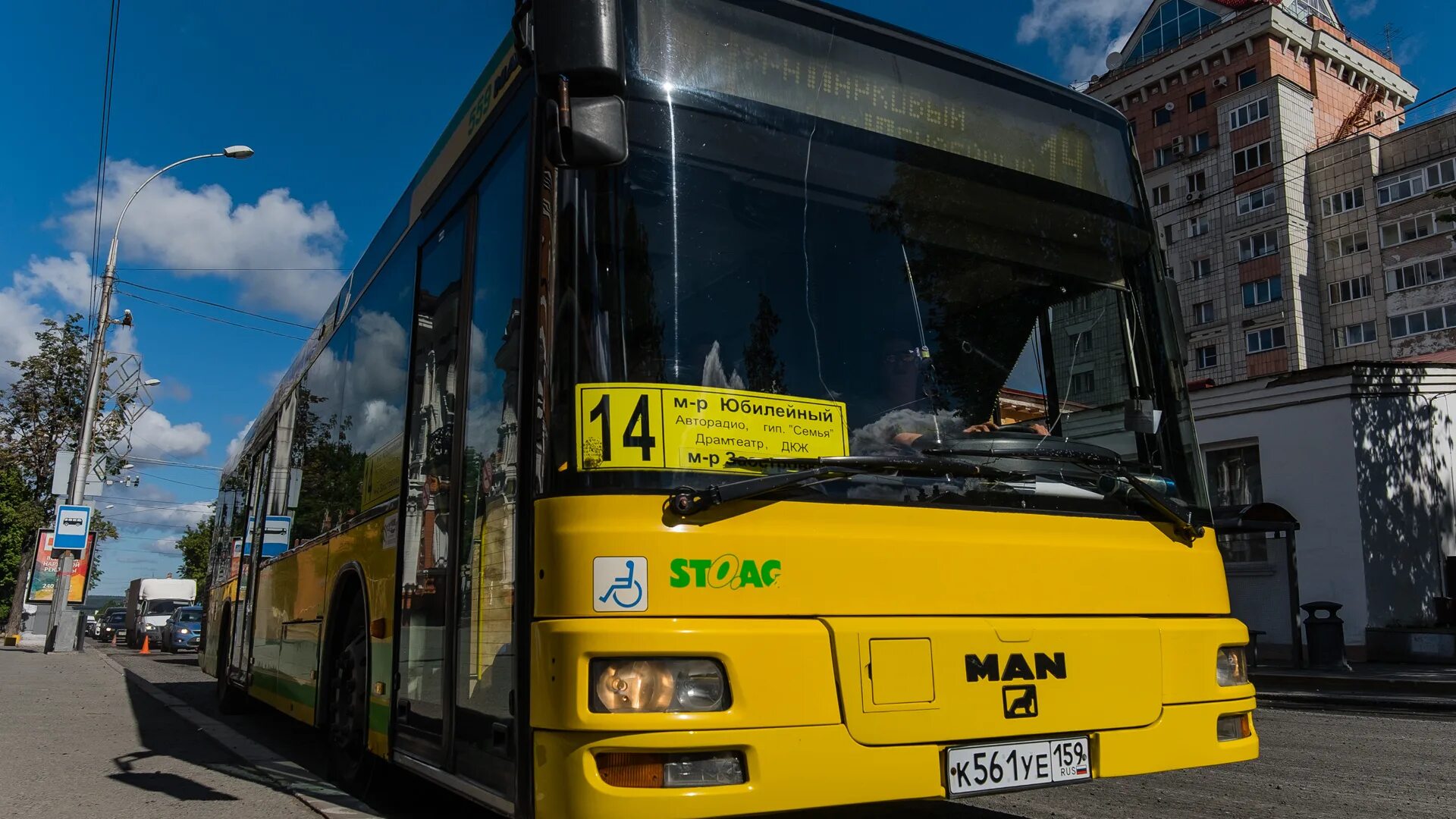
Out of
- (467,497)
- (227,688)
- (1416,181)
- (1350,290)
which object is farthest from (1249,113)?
(467,497)

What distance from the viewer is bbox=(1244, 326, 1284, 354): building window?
49.3m

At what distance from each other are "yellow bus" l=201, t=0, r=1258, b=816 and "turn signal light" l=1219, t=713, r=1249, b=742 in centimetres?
2

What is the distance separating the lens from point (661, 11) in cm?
388

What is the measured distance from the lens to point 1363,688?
1510 cm

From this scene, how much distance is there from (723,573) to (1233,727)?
6.81 ft

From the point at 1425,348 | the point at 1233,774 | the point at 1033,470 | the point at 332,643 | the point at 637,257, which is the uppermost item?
the point at 1425,348

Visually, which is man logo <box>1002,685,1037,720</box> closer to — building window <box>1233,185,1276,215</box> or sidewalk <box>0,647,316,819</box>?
sidewalk <box>0,647,316,819</box>

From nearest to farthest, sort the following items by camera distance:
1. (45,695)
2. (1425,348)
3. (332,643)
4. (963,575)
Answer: (963,575)
(332,643)
(45,695)
(1425,348)

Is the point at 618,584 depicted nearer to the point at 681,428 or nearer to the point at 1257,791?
the point at 681,428

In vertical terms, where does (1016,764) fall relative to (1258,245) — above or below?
below

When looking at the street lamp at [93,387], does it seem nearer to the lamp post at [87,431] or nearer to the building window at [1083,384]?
the lamp post at [87,431]

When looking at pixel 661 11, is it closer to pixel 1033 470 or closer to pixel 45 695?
pixel 1033 470

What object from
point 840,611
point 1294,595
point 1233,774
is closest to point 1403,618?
point 1294,595

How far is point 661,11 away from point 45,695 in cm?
1216
